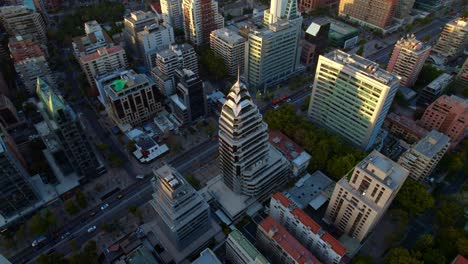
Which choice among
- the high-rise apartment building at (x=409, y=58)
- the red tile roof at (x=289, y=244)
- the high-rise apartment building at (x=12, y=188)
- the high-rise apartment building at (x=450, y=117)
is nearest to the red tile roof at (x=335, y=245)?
the red tile roof at (x=289, y=244)

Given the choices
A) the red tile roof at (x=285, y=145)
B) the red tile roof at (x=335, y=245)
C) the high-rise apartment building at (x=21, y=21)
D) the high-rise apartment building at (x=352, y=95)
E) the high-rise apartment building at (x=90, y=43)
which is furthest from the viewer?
the high-rise apartment building at (x=21, y=21)

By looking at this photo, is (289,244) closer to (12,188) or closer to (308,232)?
(308,232)

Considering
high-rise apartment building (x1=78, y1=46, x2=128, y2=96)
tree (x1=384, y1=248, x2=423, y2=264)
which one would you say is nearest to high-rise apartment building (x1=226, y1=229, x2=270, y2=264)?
tree (x1=384, y1=248, x2=423, y2=264)

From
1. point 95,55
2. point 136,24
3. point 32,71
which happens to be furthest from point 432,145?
point 32,71

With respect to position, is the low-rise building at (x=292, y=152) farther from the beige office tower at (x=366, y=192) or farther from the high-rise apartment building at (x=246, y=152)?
the beige office tower at (x=366, y=192)

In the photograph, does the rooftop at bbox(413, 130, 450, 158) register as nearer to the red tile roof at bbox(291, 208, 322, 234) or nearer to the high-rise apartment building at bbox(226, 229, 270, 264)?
the red tile roof at bbox(291, 208, 322, 234)

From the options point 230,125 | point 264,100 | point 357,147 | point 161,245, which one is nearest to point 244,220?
point 161,245

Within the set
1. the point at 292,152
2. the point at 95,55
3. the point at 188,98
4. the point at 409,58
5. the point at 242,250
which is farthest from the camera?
the point at 95,55
